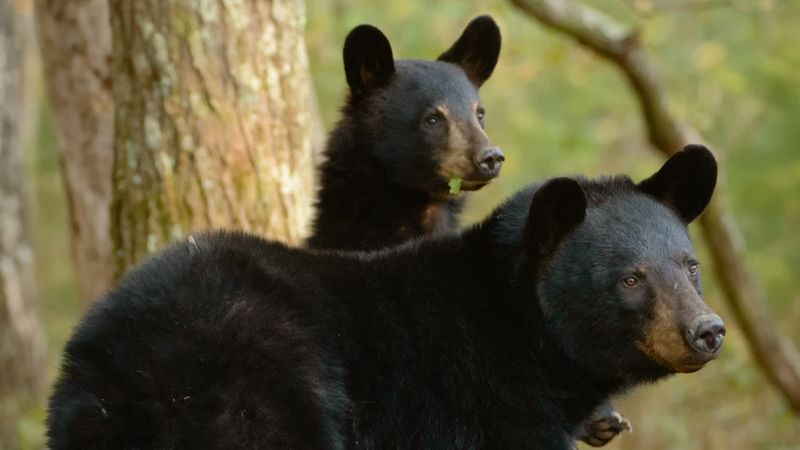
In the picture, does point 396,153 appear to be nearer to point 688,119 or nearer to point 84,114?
point 84,114

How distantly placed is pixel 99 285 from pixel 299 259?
410 cm

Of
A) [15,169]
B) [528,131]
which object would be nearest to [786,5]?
[528,131]

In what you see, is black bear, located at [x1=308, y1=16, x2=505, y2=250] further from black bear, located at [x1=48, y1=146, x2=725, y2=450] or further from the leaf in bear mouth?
black bear, located at [x1=48, y1=146, x2=725, y2=450]

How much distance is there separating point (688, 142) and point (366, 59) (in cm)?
435

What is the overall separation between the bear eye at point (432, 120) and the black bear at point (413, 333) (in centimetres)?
192

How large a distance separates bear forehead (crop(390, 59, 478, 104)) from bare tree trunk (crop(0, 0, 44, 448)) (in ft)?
20.9

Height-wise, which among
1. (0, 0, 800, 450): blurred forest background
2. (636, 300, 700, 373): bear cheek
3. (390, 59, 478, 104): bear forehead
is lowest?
(0, 0, 800, 450): blurred forest background

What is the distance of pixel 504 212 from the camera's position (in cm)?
502

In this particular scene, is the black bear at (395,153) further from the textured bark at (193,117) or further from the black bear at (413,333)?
the black bear at (413,333)

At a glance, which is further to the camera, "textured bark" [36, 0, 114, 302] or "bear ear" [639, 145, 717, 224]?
"textured bark" [36, 0, 114, 302]

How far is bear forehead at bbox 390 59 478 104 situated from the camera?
7.02 metres

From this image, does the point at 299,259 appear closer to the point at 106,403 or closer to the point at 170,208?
the point at 106,403

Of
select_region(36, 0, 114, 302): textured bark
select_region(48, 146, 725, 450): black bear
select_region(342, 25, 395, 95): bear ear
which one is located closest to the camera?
select_region(48, 146, 725, 450): black bear

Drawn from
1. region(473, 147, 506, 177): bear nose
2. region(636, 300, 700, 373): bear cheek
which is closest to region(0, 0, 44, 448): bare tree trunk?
region(473, 147, 506, 177): bear nose
